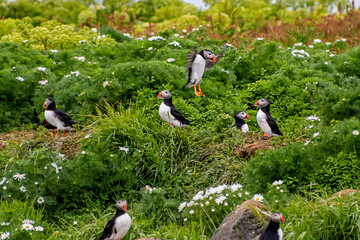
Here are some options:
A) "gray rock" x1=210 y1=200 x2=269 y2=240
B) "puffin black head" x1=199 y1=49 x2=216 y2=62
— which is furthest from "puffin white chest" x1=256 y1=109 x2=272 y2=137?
"gray rock" x1=210 y1=200 x2=269 y2=240

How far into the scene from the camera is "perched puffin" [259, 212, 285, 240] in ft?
16.5

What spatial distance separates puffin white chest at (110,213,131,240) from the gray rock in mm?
852

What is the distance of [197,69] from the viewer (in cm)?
837

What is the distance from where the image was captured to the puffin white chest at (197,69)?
326 inches

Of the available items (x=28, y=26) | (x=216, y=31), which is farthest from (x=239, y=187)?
(x=28, y=26)

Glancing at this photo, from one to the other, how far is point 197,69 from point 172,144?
1.36 metres

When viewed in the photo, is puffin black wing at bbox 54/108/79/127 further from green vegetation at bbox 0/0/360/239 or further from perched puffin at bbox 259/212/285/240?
perched puffin at bbox 259/212/285/240

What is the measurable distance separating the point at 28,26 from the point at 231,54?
20.7ft

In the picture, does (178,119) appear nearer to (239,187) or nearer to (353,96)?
(239,187)

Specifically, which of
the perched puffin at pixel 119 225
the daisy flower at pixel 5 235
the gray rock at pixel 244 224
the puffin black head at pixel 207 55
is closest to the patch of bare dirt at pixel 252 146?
the puffin black head at pixel 207 55

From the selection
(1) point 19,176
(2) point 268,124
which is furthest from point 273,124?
(1) point 19,176

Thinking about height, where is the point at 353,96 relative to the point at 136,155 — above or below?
above

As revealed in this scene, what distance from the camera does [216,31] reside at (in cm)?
1407

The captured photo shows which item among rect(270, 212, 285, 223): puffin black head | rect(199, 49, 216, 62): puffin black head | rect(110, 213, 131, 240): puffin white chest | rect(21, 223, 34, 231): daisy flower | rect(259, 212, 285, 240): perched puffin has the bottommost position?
rect(21, 223, 34, 231): daisy flower
